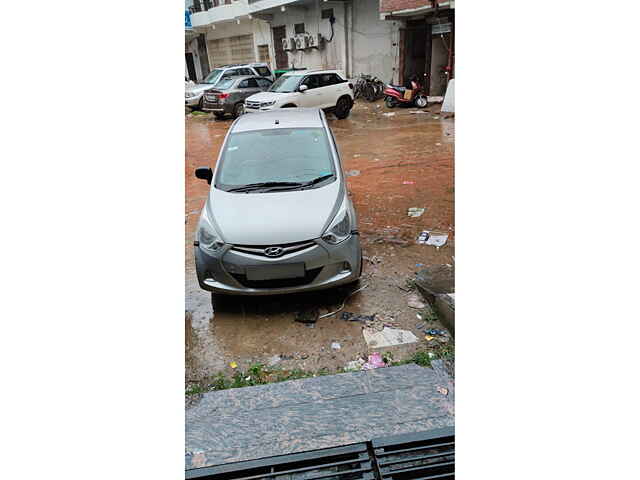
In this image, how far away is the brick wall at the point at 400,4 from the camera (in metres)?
14.0

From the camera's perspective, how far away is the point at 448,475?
78.4 inches

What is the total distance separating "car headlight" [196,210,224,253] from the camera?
3.46 meters

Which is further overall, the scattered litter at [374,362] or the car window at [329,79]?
the car window at [329,79]

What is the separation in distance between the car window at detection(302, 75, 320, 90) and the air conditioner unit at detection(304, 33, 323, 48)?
7.65 metres

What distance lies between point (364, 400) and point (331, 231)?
54.9 inches

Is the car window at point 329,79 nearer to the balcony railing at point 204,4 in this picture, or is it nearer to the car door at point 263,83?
the car door at point 263,83

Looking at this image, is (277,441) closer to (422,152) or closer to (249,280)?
(249,280)

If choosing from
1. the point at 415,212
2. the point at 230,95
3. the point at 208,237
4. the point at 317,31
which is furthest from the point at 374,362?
the point at 317,31

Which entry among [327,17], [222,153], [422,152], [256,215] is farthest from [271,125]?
[327,17]

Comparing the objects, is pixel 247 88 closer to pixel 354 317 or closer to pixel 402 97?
pixel 402 97

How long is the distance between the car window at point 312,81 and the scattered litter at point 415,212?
7721 millimetres

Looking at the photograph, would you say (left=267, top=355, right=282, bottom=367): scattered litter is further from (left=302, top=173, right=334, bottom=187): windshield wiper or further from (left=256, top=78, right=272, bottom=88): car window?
(left=256, top=78, right=272, bottom=88): car window

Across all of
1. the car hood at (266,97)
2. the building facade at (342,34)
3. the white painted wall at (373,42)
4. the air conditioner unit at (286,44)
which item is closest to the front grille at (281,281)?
the car hood at (266,97)

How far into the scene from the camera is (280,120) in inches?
185
